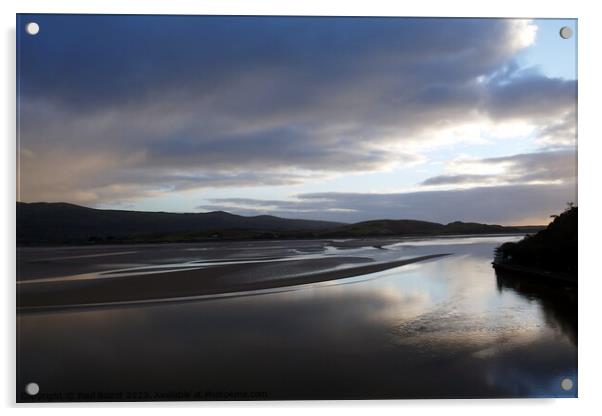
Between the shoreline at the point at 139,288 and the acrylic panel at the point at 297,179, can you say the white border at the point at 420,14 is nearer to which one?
the acrylic panel at the point at 297,179

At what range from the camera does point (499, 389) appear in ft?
9.83

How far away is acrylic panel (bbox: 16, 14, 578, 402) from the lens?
3018mm

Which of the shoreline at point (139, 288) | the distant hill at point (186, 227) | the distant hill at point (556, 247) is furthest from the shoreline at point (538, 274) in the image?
the shoreline at point (139, 288)

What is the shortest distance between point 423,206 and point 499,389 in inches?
60.9

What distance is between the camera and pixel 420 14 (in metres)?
3.18

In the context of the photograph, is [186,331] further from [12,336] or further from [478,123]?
[478,123]

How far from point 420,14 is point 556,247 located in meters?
2.26

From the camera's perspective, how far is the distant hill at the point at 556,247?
3182 millimetres

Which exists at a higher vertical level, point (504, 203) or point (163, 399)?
point (504, 203)

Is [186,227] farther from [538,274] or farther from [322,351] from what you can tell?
[538,274]

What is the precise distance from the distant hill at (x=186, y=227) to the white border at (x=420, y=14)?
0.32 m

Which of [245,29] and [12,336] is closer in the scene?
[12,336]
